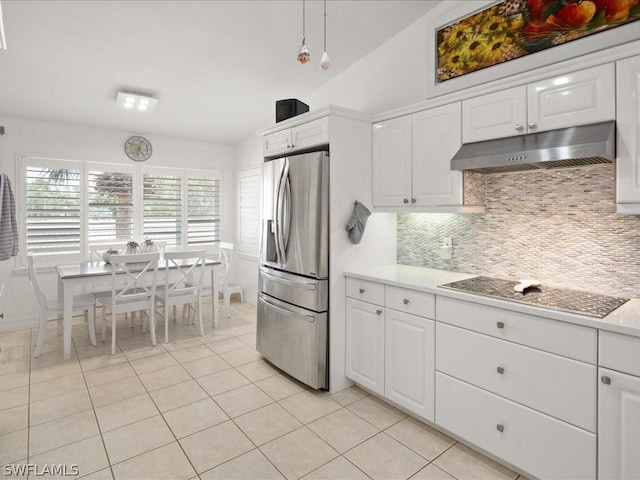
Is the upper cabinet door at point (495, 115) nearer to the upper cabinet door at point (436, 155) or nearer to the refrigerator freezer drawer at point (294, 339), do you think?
the upper cabinet door at point (436, 155)

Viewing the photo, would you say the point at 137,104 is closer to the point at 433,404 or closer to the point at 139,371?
the point at 139,371

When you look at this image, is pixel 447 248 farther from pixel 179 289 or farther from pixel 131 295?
pixel 131 295

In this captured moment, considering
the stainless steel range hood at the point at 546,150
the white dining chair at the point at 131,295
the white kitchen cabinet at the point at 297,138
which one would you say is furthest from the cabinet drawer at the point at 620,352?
the white dining chair at the point at 131,295

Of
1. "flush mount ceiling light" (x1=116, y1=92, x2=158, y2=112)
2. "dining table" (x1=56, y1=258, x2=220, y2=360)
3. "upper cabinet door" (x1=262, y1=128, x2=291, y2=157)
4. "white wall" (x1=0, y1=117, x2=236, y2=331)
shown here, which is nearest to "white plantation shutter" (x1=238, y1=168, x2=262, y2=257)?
"white wall" (x1=0, y1=117, x2=236, y2=331)

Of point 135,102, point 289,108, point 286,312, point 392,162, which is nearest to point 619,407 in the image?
point 392,162

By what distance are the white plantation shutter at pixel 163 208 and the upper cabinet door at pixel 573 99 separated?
4692 millimetres

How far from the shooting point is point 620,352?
154 centimetres

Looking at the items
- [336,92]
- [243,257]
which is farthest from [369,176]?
[243,257]

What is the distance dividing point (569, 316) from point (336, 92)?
3017 millimetres

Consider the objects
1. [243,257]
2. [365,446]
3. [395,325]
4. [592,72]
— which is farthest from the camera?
[243,257]

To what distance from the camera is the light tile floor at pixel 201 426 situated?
2.01m

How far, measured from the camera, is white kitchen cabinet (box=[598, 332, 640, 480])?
1511mm

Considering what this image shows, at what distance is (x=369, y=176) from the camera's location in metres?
2.98

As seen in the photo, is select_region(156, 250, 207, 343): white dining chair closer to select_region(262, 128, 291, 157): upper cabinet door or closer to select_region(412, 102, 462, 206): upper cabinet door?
select_region(262, 128, 291, 157): upper cabinet door
